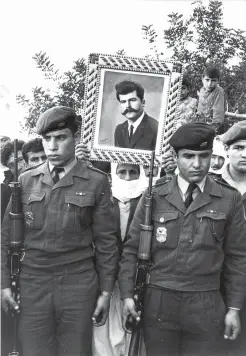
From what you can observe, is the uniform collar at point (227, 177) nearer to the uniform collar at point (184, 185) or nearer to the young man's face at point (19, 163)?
the uniform collar at point (184, 185)

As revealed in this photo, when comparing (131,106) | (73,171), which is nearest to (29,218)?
(73,171)

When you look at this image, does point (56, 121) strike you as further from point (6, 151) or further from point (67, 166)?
point (6, 151)

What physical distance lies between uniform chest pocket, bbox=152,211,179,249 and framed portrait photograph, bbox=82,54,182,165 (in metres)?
0.58

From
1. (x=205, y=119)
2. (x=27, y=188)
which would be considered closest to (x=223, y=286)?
(x=27, y=188)

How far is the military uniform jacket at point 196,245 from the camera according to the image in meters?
3.12

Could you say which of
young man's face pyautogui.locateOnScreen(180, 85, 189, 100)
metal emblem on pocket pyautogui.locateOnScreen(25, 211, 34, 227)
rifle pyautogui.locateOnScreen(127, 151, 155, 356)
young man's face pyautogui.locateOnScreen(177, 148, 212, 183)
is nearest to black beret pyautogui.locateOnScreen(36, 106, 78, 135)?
metal emblem on pocket pyautogui.locateOnScreen(25, 211, 34, 227)

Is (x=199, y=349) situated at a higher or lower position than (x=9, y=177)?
lower

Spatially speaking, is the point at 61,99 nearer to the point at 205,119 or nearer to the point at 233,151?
the point at 205,119

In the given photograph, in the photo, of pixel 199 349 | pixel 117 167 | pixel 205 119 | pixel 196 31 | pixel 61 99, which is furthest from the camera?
pixel 196 31

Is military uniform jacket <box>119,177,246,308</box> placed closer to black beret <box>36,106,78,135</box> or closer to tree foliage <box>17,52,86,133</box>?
black beret <box>36,106,78,135</box>

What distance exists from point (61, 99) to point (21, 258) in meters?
3.13

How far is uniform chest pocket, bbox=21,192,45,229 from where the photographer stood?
3225mm

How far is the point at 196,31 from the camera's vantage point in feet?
24.3

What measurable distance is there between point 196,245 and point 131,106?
1340mm
